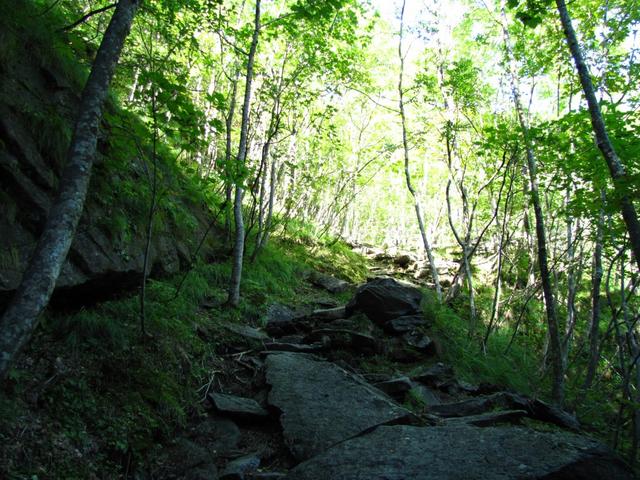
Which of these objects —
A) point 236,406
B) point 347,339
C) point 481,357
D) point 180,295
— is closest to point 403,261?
point 481,357

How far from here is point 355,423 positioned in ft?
15.0

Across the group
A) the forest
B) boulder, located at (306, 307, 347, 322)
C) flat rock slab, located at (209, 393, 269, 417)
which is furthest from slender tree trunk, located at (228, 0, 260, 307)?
flat rock slab, located at (209, 393, 269, 417)

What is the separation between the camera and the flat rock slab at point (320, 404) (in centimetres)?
436

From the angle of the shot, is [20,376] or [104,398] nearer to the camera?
[20,376]

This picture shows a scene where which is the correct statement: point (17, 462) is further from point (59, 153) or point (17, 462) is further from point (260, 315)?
point (260, 315)

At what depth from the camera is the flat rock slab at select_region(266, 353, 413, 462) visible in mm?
4359

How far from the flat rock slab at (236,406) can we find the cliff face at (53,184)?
6.69ft

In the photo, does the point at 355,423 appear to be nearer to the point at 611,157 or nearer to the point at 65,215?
the point at 65,215

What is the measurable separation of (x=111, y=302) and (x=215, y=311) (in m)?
2.37

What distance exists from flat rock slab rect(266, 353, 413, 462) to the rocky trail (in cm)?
1

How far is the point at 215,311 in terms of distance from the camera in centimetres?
745

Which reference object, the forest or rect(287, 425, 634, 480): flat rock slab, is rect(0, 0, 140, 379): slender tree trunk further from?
rect(287, 425, 634, 480): flat rock slab

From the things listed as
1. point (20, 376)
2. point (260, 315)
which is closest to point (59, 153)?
point (20, 376)

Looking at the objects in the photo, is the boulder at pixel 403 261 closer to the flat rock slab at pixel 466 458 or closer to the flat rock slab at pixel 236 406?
the flat rock slab at pixel 236 406
